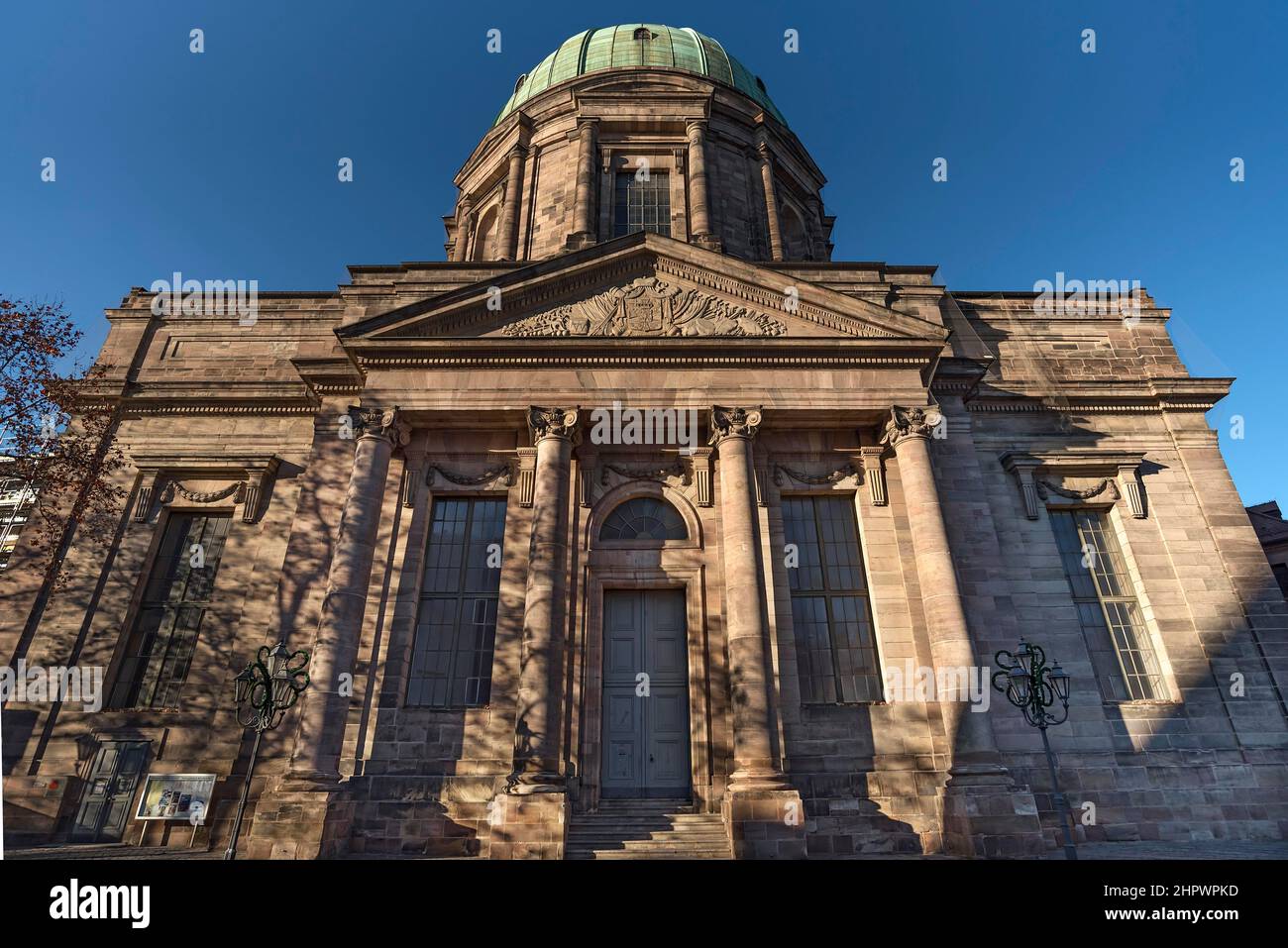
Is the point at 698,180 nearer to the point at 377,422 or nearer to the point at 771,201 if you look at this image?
the point at 771,201

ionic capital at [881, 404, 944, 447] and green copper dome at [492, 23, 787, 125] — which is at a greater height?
green copper dome at [492, 23, 787, 125]

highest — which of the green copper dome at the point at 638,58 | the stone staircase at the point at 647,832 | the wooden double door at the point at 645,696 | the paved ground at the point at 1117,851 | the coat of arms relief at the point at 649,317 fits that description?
the green copper dome at the point at 638,58

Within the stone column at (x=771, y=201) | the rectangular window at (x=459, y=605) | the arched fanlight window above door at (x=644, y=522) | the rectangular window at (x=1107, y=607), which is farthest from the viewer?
the stone column at (x=771, y=201)

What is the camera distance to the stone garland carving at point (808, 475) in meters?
15.2

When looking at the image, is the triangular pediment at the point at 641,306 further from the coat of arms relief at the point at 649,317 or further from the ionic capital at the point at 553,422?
the ionic capital at the point at 553,422

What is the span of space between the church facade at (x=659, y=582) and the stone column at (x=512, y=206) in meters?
4.23

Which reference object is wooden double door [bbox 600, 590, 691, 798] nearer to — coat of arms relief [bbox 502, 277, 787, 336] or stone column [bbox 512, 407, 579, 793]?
stone column [bbox 512, 407, 579, 793]

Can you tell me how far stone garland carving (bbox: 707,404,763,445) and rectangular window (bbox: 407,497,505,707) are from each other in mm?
5178

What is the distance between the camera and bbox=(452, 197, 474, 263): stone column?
24125 millimetres

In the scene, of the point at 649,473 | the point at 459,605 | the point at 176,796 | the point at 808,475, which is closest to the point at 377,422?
the point at 459,605

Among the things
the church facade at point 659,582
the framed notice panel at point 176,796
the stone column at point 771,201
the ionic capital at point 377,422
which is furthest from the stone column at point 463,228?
the framed notice panel at point 176,796

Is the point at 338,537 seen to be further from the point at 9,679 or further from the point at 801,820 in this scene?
the point at 801,820

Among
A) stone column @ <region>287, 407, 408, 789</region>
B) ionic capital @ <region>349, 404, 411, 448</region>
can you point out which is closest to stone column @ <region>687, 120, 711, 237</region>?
ionic capital @ <region>349, 404, 411, 448</region>
